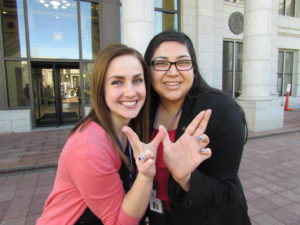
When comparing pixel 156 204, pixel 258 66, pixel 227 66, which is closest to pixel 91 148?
pixel 156 204

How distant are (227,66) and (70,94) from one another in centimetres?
831

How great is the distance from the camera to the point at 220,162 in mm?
1177

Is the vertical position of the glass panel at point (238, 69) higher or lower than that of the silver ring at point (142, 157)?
higher

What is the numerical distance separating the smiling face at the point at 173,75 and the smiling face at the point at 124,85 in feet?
0.53

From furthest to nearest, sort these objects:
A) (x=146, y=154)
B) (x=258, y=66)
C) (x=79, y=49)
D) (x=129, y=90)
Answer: (x=79, y=49)
(x=258, y=66)
(x=129, y=90)
(x=146, y=154)

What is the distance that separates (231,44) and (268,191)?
964cm

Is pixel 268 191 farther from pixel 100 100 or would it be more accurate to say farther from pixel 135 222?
pixel 100 100

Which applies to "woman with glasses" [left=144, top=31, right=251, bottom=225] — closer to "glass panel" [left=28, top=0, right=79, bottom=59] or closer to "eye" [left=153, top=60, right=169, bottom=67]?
"eye" [left=153, top=60, right=169, bottom=67]

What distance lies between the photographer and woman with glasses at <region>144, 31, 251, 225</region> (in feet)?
3.67

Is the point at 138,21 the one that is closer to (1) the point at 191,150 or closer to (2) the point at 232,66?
(1) the point at 191,150

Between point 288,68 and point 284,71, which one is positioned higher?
point 288,68

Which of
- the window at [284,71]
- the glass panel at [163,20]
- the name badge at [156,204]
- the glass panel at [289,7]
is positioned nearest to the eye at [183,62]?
the name badge at [156,204]

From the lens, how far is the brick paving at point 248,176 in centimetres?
281

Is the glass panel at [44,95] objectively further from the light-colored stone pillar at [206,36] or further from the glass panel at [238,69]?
the glass panel at [238,69]
